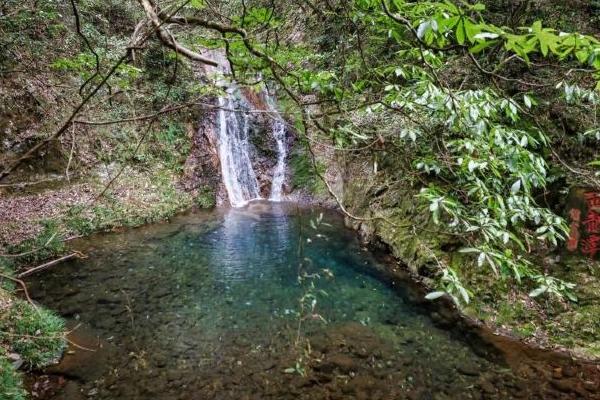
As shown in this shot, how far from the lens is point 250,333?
5.46m

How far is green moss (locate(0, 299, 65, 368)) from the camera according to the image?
4.49 m

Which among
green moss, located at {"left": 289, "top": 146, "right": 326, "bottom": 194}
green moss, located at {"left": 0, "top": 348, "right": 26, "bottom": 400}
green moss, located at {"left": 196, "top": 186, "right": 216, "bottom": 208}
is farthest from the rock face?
green moss, located at {"left": 0, "top": 348, "right": 26, "bottom": 400}

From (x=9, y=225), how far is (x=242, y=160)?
8.21m

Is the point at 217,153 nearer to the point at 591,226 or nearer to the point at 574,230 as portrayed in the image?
the point at 574,230

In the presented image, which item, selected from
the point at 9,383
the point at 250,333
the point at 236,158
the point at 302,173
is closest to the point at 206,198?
the point at 236,158

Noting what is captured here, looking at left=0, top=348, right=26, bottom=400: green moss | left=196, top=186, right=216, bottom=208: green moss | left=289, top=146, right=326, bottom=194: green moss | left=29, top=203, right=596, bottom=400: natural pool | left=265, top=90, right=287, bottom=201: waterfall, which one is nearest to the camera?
left=0, top=348, right=26, bottom=400: green moss

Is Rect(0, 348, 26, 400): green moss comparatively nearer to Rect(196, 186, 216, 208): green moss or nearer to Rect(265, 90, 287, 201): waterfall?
Rect(196, 186, 216, 208): green moss

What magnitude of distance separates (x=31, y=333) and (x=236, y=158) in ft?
35.4

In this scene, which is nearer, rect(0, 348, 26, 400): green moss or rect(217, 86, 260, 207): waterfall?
rect(0, 348, 26, 400): green moss

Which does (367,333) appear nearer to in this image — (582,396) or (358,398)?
(358,398)

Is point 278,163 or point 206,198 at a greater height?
point 278,163

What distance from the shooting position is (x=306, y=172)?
A: 49.2 feet

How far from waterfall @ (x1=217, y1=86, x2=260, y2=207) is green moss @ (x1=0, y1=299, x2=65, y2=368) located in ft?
31.4

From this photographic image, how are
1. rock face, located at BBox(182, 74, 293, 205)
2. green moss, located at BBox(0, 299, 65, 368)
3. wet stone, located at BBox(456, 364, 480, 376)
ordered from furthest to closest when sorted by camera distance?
rock face, located at BBox(182, 74, 293, 205) < wet stone, located at BBox(456, 364, 480, 376) < green moss, located at BBox(0, 299, 65, 368)
